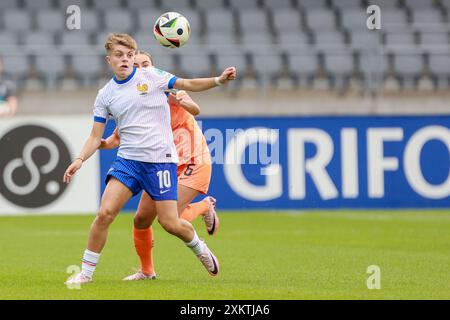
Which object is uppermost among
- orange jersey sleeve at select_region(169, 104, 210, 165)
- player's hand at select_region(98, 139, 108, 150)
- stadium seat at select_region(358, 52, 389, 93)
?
stadium seat at select_region(358, 52, 389, 93)

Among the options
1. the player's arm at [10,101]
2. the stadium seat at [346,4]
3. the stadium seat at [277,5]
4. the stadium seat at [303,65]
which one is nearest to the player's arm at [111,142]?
the player's arm at [10,101]

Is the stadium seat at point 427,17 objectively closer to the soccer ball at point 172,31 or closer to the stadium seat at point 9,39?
the stadium seat at point 9,39

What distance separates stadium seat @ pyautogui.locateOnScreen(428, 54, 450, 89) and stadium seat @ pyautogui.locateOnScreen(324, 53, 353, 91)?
5.10 ft

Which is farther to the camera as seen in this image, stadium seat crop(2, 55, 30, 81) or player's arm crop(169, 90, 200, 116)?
stadium seat crop(2, 55, 30, 81)

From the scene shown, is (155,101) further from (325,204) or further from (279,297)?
(325,204)

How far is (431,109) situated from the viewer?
21891mm

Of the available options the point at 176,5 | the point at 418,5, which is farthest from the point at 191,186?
the point at 418,5

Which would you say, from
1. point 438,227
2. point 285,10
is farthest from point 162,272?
point 285,10

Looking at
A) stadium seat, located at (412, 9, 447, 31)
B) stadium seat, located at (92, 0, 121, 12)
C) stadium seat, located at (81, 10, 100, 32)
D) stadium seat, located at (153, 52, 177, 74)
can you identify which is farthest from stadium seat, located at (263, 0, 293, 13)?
stadium seat, located at (153, 52, 177, 74)

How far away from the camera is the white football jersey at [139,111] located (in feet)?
32.6

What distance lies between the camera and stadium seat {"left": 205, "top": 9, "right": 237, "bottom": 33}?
24.8m

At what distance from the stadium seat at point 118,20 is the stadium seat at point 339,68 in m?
4.51

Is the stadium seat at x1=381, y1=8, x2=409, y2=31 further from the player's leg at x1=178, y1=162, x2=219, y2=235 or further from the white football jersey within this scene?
the white football jersey
